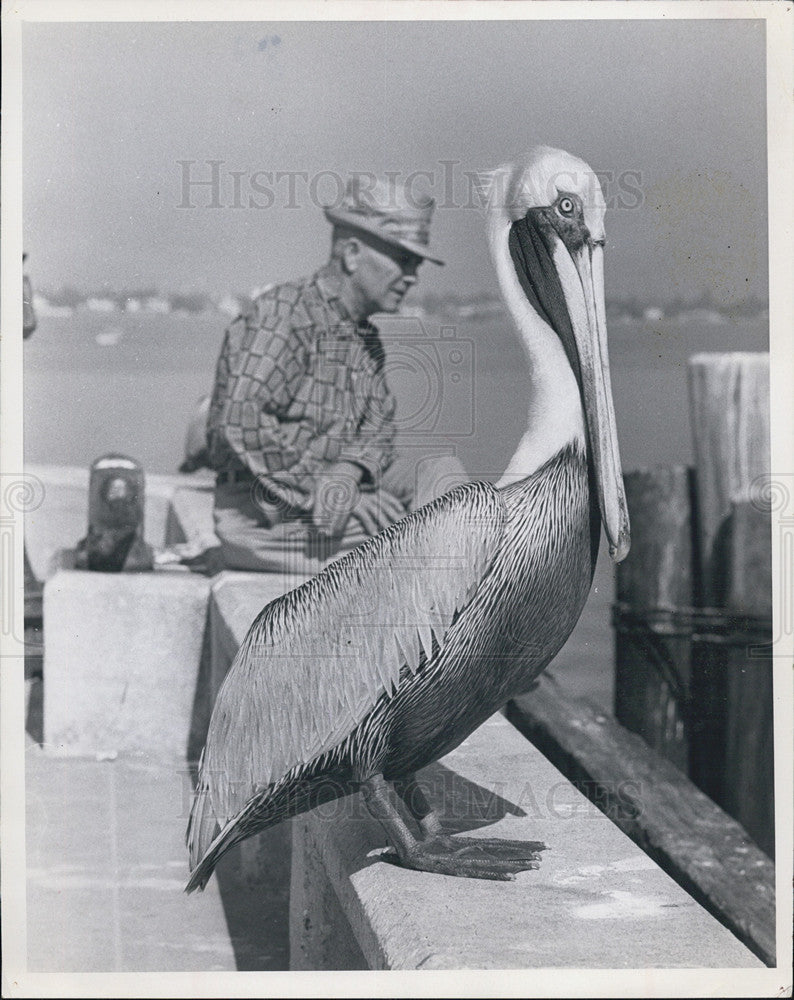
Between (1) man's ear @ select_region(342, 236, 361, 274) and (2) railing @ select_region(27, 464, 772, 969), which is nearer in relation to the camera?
(2) railing @ select_region(27, 464, 772, 969)

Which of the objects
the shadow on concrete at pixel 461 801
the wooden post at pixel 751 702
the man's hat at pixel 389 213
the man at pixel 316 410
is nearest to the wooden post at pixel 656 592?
the wooden post at pixel 751 702

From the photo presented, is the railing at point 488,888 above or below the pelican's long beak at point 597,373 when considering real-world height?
below

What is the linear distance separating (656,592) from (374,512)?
6.25ft

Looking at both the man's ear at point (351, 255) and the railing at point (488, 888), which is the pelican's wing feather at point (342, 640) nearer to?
the railing at point (488, 888)

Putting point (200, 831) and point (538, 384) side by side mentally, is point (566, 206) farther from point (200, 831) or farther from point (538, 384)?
point (200, 831)

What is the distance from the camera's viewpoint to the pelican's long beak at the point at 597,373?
267cm

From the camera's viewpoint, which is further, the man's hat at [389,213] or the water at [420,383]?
the man's hat at [389,213]

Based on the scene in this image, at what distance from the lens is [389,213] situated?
420cm

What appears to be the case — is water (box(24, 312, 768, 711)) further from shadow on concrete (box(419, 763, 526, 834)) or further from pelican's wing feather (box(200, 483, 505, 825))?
shadow on concrete (box(419, 763, 526, 834))

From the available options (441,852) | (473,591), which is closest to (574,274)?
(473,591)

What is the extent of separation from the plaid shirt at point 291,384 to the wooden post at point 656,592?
169 centimetres

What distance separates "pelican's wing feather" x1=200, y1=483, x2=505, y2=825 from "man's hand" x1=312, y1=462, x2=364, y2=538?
1628 millimetres

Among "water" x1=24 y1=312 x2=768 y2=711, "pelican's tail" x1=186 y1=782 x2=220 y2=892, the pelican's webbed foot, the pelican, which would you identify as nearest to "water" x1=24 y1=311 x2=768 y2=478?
"water" x1=24 y1=312 x2=768 y2=711

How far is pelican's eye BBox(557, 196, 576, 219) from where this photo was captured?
2670 millimetres
